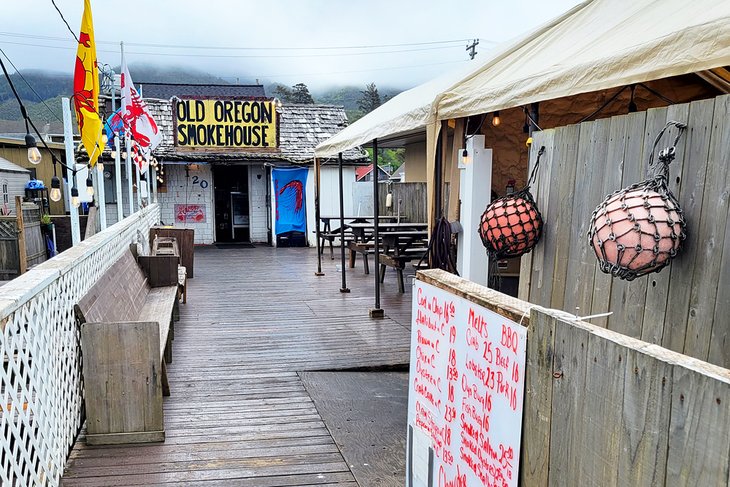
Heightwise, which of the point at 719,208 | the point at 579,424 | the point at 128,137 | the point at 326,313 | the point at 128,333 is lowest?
the point at 326,313

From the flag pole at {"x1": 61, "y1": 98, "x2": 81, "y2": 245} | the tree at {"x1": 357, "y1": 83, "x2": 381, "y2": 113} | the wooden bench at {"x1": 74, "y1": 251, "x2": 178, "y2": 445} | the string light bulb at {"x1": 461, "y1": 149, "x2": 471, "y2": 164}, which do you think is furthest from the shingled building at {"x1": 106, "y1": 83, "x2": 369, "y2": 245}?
the tree at {"x1": 357, "y1": 83, "x2": 381, "y2": 113}

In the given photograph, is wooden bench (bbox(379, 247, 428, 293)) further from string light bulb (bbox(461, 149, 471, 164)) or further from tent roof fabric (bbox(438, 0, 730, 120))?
tent roof fabric (bbox(438, 0, 730, 120))

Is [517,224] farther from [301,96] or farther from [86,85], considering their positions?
[301,96]

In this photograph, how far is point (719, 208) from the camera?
5.23ft

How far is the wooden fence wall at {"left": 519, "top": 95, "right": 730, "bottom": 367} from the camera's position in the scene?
5.24 ft

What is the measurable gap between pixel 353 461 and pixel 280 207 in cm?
1311

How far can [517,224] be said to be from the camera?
2480 mm

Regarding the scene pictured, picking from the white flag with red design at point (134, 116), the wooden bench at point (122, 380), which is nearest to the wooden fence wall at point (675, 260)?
the wooden bench at point (122, 380)

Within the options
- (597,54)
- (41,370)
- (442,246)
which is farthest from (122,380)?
(597,54)

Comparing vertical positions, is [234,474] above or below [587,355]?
below

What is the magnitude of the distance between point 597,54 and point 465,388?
5.68ft

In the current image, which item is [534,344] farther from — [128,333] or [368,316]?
[368,316]

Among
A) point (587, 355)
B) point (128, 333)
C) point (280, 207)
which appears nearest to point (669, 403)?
point (587, 355)

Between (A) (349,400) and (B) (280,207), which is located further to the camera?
(B) (280,207)
